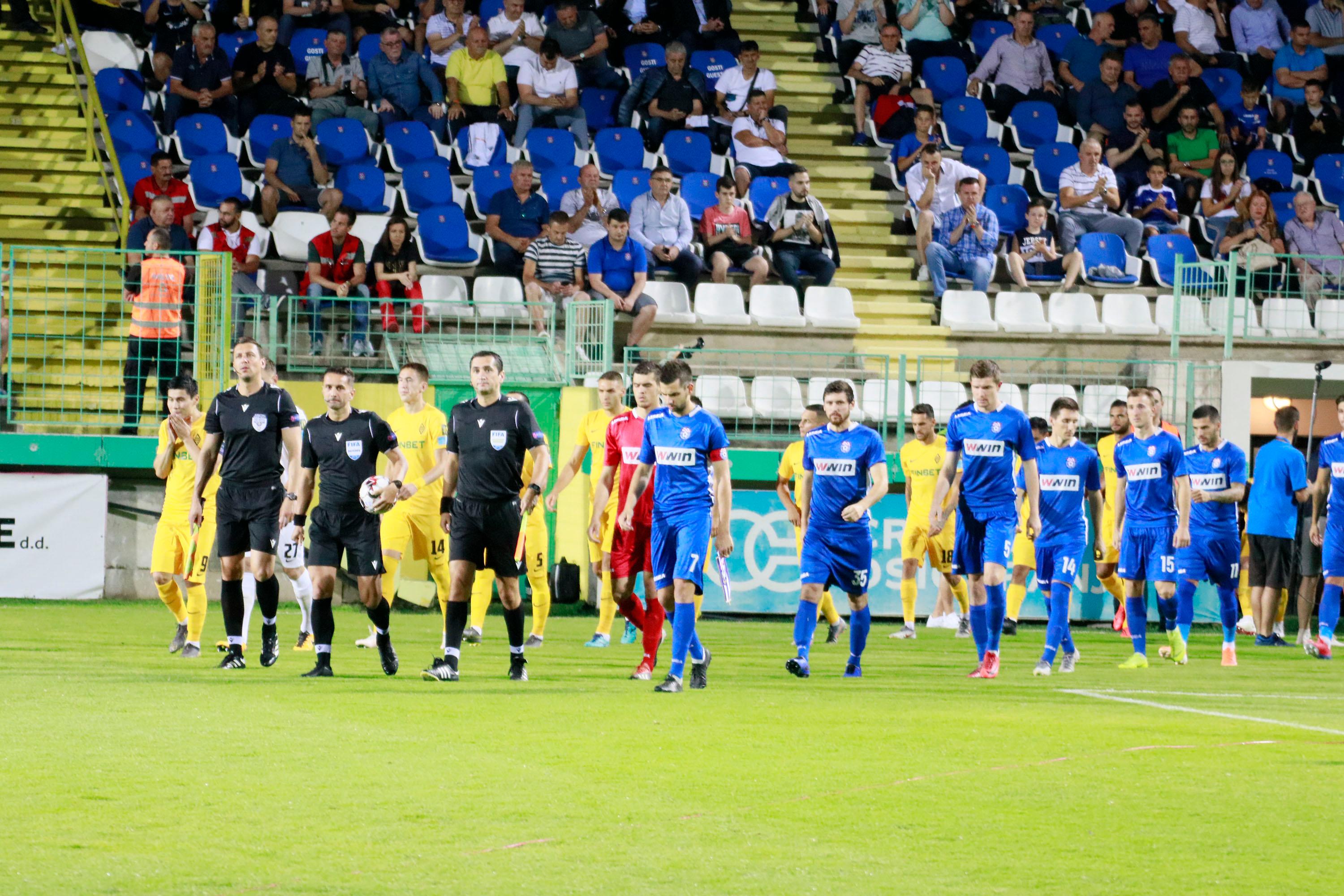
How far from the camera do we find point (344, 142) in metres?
21.3

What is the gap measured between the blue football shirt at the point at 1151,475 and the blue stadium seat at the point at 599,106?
10810 millimetres

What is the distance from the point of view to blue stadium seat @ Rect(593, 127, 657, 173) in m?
22.4

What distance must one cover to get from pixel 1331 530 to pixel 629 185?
950cm

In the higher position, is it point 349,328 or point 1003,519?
point 349,328

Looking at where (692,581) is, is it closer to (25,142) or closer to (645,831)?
(645,831)

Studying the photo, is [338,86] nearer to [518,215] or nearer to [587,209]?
[518,215]

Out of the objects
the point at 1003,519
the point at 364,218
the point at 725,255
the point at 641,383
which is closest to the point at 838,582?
the point at 1003,519

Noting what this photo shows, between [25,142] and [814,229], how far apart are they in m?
9.82

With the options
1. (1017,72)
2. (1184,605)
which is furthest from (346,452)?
(1017,72)

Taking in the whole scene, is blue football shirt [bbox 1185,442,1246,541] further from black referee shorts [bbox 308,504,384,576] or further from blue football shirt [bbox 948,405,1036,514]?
black referee shorts [bbox 308,504,384,576]

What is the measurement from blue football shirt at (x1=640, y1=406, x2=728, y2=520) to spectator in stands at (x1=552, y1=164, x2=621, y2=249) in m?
9.98

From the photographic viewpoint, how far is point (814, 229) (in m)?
21.1

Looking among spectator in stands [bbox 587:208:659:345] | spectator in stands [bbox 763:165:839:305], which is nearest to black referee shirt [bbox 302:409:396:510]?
spectator in stands [bbox 587:208:659:345]

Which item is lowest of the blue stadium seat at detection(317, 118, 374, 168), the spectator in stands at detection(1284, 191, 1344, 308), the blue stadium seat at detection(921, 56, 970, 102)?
the spectator in stands at detection(1284, 191, 1344, 308)
